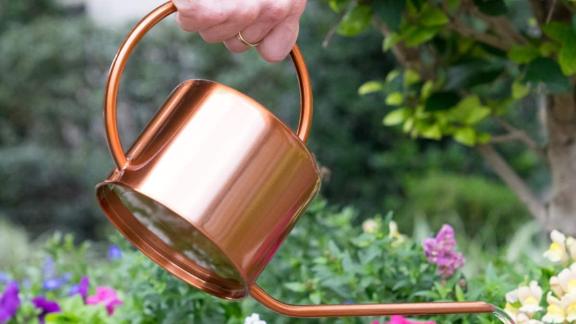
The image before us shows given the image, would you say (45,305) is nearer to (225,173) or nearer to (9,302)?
(9,302)

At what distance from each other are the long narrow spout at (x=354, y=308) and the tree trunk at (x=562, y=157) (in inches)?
32.3

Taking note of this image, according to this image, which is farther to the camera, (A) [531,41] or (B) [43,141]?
(B) [43,141]

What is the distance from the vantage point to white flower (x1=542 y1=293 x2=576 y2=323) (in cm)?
91

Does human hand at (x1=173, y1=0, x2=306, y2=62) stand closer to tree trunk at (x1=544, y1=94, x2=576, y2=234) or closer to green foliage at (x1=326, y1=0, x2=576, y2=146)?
green foliage at (x1=326, y1=0, x2=576, y2=146)

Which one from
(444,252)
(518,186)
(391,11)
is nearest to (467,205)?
(518,186)

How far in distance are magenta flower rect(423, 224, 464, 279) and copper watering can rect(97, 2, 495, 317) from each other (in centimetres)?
45

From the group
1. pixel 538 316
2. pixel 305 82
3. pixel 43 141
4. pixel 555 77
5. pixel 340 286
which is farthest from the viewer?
pixel 43 141

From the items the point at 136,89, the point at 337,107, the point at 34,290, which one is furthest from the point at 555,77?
the point at 136,89

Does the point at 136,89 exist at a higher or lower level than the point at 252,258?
lower

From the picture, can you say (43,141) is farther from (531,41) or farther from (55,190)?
(531,41)

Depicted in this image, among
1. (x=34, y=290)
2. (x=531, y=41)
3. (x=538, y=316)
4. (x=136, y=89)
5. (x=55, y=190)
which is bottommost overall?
(x=55, y=190)

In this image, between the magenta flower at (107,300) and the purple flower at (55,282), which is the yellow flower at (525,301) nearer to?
the magenta flower at (107,300)

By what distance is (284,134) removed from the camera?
2.41 ft

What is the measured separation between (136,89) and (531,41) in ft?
16.7
